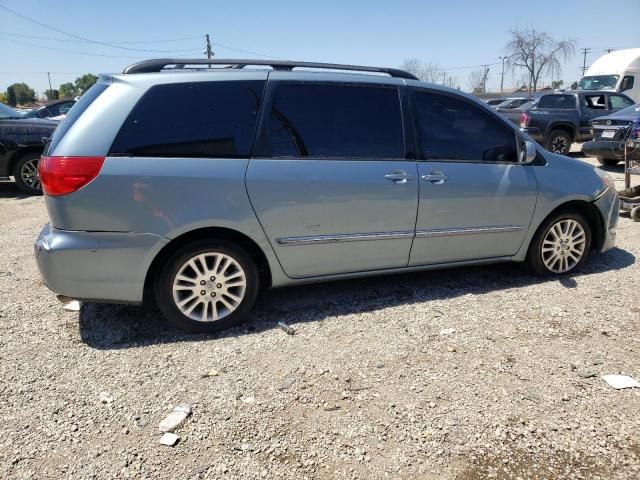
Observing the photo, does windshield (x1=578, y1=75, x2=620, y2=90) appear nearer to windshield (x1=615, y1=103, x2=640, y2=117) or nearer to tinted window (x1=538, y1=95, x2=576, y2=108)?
tinted window (x1=538, y1=95, x2=576, y2=108)

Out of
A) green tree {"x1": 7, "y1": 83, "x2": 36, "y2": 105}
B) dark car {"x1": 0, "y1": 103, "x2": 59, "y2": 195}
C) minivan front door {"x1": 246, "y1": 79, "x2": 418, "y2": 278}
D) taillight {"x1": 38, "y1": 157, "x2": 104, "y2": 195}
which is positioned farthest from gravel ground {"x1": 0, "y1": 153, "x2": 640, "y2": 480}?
green tree {"x1": 7, "y1": 83, "x2": 36, "y2": 105}

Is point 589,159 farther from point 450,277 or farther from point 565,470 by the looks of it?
point 565,470

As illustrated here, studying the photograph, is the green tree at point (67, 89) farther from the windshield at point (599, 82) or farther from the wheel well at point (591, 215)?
the wheel well at point (591, 215)

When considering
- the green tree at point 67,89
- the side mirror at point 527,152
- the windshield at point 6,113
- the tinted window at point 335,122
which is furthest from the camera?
the green tree at point 67,89

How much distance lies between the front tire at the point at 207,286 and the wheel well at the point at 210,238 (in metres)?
0.05

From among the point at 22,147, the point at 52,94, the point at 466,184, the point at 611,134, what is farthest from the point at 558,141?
the point at 52,94

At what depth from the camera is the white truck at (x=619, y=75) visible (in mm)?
17922

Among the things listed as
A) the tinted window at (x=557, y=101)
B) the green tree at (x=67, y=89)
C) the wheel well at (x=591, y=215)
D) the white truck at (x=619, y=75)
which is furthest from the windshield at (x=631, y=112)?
the green tree at (x=67, y=89)

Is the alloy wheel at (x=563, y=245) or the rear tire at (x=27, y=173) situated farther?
the rear tire at (x=27, y=173)

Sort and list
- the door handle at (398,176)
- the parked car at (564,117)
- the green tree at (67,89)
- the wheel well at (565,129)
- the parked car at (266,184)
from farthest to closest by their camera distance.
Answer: the green tree at (67,89) < the wheel well at (565,129) < the parked car at (564,117) < the door handle at (398,176) < the parked car at (266,184)

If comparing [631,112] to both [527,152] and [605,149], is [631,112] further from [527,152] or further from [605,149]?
[527,152]

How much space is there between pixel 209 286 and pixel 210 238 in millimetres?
330

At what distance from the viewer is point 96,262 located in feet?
9.91

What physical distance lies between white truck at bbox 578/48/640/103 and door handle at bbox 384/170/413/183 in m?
18.1
